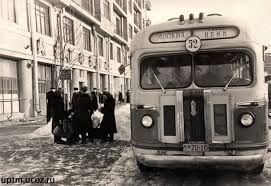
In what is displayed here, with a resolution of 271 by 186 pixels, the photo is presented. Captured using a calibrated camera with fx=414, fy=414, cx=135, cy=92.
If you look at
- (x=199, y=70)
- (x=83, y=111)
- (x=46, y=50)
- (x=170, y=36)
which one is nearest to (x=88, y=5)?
(x=46, y=50)

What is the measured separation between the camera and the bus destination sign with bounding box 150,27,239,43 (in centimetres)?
662

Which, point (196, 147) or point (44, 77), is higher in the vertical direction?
point (44, 77)

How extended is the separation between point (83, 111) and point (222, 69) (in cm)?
599

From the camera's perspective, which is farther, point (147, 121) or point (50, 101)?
point (50, 101)

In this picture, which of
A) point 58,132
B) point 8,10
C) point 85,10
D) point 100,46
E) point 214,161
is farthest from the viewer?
point 100,46

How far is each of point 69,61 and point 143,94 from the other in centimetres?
2456

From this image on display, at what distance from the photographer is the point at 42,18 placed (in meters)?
27.5

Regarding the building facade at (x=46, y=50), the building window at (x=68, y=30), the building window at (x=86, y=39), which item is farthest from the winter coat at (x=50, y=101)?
the building window at (x=86, y=39)

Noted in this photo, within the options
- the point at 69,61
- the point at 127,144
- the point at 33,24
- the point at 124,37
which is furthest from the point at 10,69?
the point at 124,37

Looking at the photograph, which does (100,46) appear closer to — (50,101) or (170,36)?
(50,101)

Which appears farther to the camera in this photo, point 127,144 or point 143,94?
point 127,144

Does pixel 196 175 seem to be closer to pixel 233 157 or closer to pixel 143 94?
pixel 233 157

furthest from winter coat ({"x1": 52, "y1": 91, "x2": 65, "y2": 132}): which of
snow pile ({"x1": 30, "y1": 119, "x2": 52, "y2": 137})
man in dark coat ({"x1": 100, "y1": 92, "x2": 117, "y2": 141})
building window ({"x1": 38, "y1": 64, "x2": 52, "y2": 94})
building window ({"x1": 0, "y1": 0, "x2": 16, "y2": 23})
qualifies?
building window ({"x1": 38, "y1": 64, "x2": 52, "y2": 94})

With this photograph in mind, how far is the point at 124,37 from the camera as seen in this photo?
57625mm
